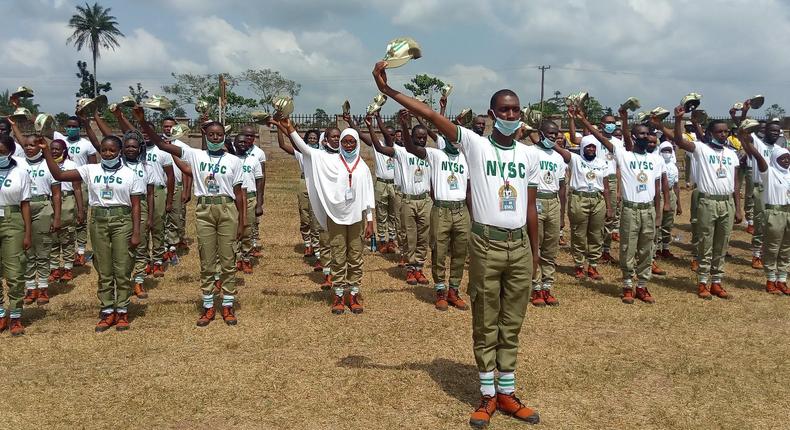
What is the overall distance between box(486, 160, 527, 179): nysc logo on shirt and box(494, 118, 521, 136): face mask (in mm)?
257

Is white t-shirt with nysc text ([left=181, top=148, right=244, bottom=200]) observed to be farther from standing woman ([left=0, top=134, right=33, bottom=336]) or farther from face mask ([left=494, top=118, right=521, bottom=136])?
face mask ([left=494, top=118, right=521, bottom=136])

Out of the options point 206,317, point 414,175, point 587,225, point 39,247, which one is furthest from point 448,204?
point 39,247

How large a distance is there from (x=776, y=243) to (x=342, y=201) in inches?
278

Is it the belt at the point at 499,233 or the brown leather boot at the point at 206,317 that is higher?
the belt at the point at 499,233

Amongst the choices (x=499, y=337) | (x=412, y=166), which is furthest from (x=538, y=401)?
(x=412, y=166)

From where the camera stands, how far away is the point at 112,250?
22.6ft

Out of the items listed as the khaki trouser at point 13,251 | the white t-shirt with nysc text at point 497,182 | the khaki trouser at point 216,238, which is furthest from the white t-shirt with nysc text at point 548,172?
the khaki trouser at point 13,251

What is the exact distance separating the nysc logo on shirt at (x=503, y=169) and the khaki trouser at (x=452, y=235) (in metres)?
3.37

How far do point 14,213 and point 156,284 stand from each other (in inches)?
114

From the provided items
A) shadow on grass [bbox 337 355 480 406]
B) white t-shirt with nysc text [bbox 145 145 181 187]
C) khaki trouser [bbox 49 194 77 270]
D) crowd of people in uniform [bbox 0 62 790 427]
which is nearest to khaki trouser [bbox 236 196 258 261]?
crowd of people in uniform [bbox 0 62 790 427]

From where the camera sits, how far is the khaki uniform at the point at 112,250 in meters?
6.76

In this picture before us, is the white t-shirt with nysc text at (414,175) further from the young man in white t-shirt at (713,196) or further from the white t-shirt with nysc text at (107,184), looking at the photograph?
the white t-shirt with nysc text at (107,184)

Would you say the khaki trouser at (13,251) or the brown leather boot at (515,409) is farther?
the khaki trouser at (13,251)

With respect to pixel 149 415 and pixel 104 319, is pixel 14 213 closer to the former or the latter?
pixel 104 319
